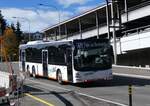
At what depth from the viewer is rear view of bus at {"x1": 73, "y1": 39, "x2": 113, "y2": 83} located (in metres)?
27.1

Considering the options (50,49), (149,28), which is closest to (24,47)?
(50,49)

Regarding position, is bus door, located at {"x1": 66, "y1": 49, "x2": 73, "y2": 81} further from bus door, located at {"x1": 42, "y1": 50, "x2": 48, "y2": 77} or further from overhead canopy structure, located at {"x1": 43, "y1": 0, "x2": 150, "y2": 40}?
overhead canopy structure, located at {"x1": 43, "y1": 0, "x2": 150, "y2": 40}

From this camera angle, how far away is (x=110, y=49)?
28062mm

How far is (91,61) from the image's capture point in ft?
89.5

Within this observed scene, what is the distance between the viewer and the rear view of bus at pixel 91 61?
1067 inches

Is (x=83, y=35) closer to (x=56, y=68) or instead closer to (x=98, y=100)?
(x=56, y=68)

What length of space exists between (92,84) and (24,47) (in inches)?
473

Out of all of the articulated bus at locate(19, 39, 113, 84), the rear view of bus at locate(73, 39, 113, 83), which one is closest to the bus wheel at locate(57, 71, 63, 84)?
the articulated bus at locate(19, 39, 113, 84)

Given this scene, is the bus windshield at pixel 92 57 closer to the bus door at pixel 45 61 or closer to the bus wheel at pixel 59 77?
the bus wheel at pixel 59 77

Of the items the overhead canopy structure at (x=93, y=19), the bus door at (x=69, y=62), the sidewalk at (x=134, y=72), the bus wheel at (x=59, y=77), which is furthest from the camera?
the overhead canopy structure at (x=93, y=19)

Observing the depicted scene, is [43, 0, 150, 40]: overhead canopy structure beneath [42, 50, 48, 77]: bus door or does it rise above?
above

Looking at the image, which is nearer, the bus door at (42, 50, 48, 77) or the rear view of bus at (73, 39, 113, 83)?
the rear view of bus at (73, 39, 113, 83)

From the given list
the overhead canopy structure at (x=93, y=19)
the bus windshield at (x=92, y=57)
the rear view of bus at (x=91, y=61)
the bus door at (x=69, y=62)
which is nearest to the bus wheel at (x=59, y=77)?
the bus door at (x=69, y=62)

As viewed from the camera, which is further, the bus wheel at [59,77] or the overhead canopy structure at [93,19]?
the overhead canopy structure at [93,19]
